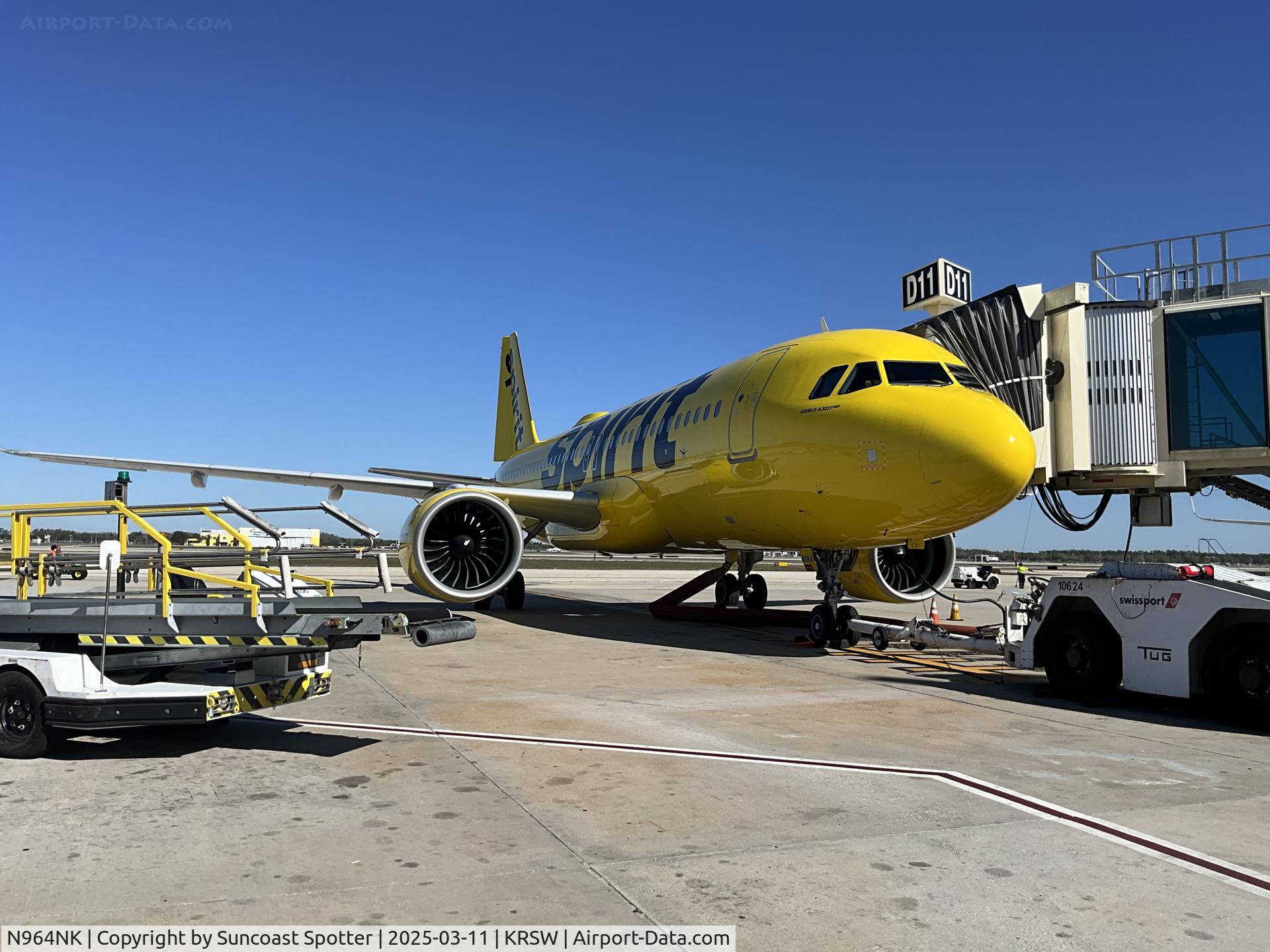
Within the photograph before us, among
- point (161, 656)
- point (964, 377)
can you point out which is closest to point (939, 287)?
point (964, 377)

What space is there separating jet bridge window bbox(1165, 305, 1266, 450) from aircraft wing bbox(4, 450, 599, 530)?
9.96m

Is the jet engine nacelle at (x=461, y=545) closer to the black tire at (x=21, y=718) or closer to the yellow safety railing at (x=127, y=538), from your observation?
the yellow safety railing at (x=127, y=538)

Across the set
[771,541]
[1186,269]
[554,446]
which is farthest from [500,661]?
[1186,269]

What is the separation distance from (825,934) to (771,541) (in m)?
9.99

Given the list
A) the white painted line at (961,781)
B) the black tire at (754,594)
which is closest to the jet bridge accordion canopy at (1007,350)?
the black tire at (754,594)

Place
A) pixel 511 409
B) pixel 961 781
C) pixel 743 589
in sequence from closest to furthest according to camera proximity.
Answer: pixel 961 781 → pixel 743 589 → pixel 511 409

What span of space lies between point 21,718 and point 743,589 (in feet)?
46.5

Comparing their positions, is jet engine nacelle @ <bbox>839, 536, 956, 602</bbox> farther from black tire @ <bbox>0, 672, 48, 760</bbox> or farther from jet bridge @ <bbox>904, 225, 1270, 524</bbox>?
black tire @ <bbox>0, 672, 48, 760</bbox>

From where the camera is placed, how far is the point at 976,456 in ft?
32.2

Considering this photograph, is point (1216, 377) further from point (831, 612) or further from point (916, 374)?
point (831, 612)

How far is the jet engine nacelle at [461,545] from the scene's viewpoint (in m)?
14.5

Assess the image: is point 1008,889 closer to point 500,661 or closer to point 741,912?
point 741,912

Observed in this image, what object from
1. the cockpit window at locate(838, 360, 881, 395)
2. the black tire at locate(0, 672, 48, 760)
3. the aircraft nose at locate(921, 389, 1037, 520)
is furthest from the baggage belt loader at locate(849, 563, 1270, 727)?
the black tire at locate(0, 672, 48, 760)

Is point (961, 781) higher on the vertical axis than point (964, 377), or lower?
lower
